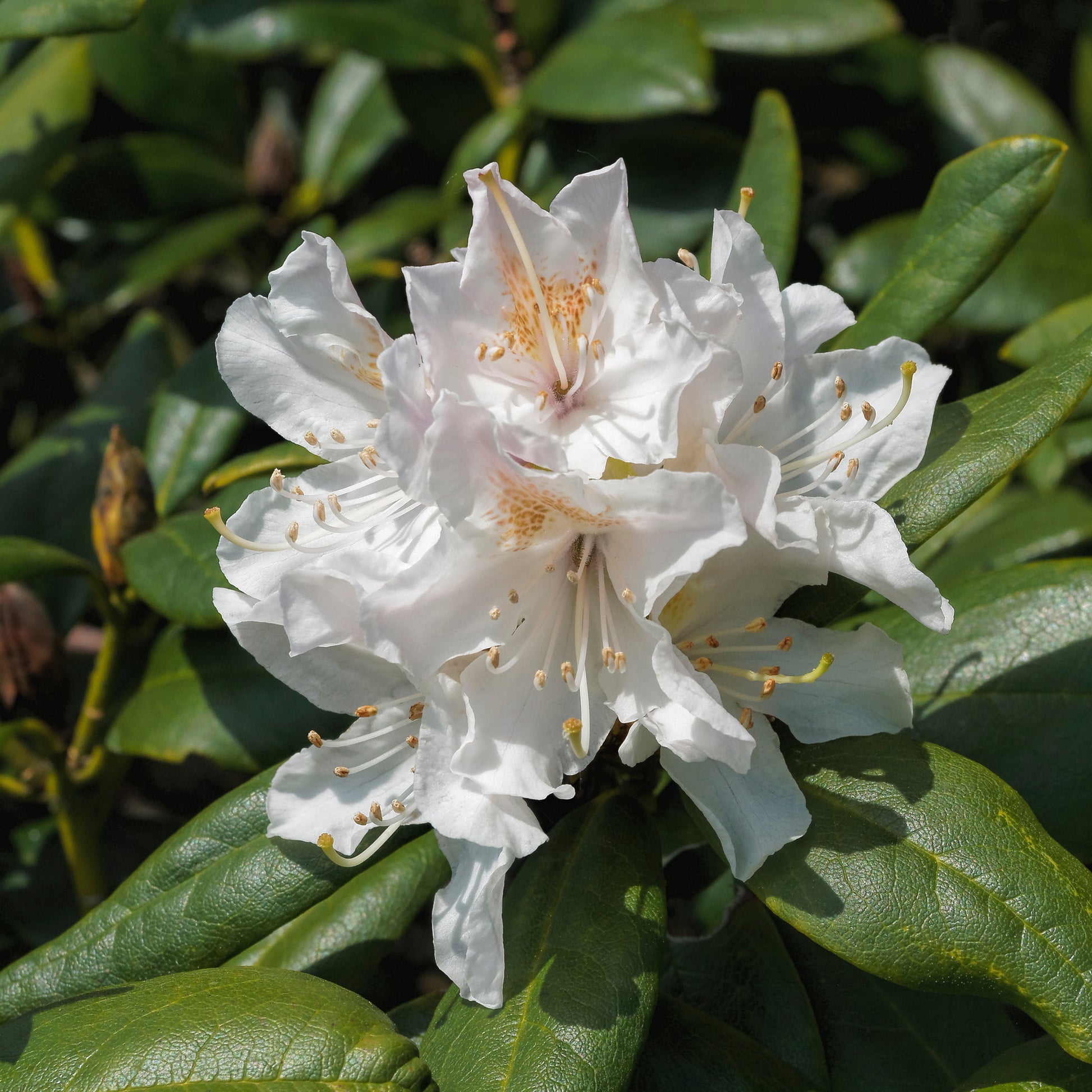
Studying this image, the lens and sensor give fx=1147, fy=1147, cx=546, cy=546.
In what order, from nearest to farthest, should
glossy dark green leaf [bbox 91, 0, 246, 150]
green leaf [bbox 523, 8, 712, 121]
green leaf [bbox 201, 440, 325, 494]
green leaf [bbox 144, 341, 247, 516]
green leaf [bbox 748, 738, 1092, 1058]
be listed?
green leaf [bbox 748, 738, 1092, 1058] → green leaf [bbox 201, 440, 325, 494] → green leaf [bbox 523, 8, 712, 121] → green leaf [bbox 144, 341, 247, 516] → glossy dark green leaf [bbox 91, 0, 246, 150]

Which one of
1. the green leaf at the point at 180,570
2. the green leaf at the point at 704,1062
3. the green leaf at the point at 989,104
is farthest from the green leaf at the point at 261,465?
the green leaf at the point at 989,104

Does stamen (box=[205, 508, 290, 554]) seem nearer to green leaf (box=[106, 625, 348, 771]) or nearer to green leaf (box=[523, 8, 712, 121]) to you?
green leaf (box=[106, 625, 348, 771])

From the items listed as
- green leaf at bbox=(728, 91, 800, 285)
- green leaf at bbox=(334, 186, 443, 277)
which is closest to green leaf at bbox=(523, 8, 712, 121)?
green leaf at bbox=(728, 91, 800, 285)

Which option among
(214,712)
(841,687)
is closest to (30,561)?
(214,712)

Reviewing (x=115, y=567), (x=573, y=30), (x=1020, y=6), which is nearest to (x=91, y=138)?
(x=573, y=30)

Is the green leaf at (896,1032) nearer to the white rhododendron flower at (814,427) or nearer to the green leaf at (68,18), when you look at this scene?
the white rhododendron flower at (814,427)

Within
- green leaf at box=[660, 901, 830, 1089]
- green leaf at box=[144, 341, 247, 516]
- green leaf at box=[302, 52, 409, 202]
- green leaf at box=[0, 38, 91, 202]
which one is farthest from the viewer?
green leaf at box=[302, 52, 409, 202]
